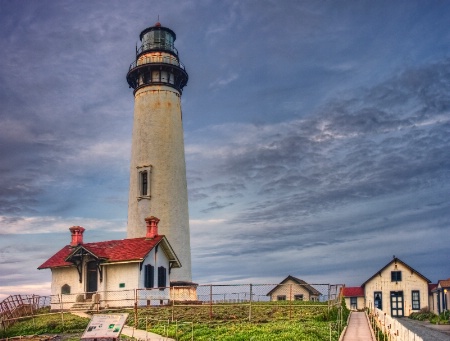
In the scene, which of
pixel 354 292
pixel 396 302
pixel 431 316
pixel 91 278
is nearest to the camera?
pixel 91 278

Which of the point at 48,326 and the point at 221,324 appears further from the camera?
the point at 48,326

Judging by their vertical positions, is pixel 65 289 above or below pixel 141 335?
above

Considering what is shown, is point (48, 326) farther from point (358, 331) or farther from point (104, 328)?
point (358, 331)

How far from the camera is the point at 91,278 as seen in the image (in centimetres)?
3831

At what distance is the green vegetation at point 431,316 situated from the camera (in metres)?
44.1

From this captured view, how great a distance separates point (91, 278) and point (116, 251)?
8.11 ft

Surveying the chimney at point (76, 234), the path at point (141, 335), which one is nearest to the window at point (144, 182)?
the chimney at point (76, 234)

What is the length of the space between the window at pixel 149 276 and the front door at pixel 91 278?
3.61 meters

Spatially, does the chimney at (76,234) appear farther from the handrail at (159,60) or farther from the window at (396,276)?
the window at (396,276)

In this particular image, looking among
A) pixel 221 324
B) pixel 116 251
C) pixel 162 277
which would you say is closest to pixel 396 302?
pixel 162 277

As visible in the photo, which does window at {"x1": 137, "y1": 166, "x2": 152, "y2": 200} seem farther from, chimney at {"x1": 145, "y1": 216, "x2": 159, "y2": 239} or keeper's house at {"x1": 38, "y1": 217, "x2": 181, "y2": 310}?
keeper's house at {"x1": 38, "y1": 217, "x2": 181, "y2": 310}

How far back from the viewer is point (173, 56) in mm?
46656

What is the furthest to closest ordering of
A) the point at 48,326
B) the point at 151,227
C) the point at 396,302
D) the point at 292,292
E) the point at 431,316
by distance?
the point at 292,292 < the point at 396,302 < the point at 431,316 < the point at 151,227 < the point at 48,326

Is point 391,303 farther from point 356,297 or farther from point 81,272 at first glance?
point 81,272
